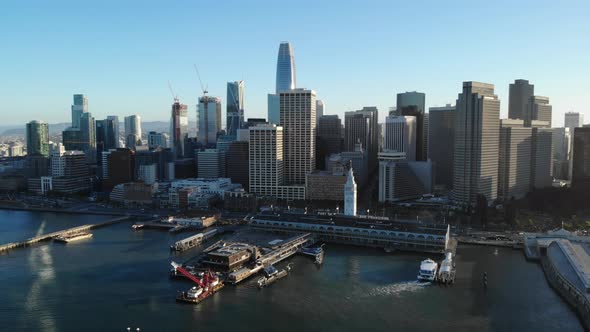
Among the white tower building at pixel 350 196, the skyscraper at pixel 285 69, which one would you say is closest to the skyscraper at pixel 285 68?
→ the skyscraper at pixel 285 69

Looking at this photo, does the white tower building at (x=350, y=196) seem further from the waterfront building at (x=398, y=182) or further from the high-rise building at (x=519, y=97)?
the high-rise building at (x=519, y=97)

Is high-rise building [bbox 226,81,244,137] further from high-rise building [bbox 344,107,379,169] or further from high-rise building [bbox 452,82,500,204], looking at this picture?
high-rise building [bbox 452,82,500,204]

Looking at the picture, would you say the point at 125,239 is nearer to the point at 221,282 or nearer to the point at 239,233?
the point at 239,233

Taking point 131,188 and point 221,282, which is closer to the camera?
point 221,282

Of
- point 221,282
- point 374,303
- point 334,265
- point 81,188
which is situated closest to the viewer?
point 374,303

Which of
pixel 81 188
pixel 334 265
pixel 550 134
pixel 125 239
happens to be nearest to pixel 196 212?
pixel 125 239

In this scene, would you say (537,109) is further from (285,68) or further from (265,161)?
(285,68)

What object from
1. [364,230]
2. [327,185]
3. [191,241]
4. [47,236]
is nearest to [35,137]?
[47,236]
